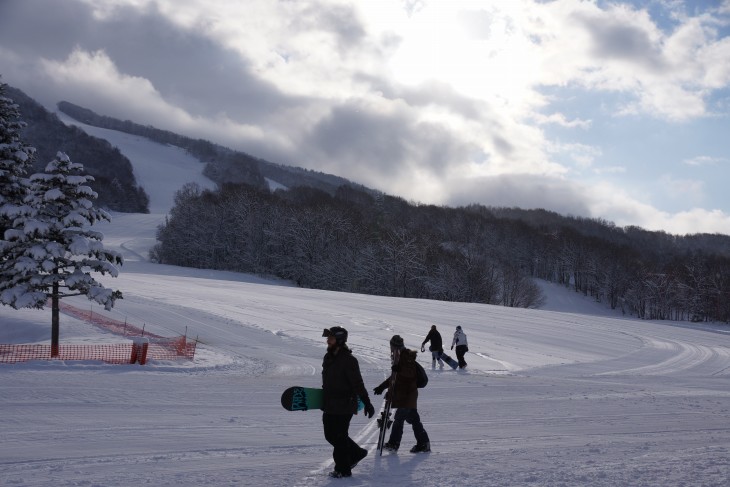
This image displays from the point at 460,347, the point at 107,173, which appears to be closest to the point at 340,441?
the point at 460,347

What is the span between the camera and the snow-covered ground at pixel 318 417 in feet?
24.0

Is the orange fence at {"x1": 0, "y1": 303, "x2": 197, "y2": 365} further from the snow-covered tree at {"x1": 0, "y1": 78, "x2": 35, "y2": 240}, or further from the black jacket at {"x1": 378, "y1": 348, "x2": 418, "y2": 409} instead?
the black jacket at {"x1": 378, "y1": 348, "x2": 418, "y2": 409}

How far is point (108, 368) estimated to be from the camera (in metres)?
16.3

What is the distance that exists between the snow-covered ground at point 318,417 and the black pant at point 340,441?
0.74ft

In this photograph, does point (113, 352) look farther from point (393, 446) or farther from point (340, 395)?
point (340, 395)

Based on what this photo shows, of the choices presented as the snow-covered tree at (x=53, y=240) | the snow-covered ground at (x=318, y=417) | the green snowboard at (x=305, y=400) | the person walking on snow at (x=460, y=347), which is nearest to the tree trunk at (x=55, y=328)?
the snow-covered tree at (x=53, y=240)

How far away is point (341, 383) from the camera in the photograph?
7066 millimetres

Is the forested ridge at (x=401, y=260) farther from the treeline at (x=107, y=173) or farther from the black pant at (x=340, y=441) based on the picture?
the black pant at (x=340, y=441)

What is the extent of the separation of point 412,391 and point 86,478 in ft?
13.7

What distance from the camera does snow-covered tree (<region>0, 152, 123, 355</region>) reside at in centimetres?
2031

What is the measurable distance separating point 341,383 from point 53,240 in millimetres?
17508

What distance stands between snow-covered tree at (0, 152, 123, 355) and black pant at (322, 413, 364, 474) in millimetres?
15969

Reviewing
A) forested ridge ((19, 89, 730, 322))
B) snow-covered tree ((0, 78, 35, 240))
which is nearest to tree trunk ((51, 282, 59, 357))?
snow-covered tree ((0, 78, 35, 240))

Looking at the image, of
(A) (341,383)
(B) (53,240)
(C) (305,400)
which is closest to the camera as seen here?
(A) (341,383)
